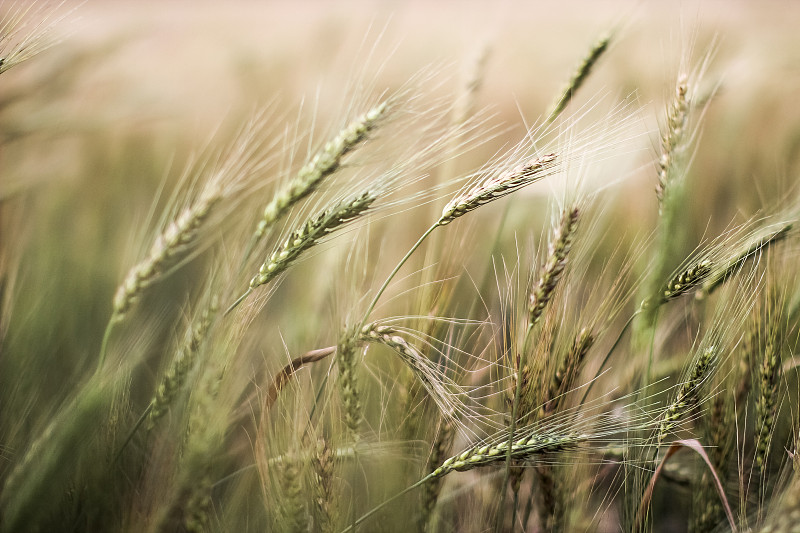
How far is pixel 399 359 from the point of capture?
66 centimetres

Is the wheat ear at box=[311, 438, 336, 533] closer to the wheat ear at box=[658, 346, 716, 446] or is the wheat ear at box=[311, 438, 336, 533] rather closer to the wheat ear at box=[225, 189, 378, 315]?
the wheat ear at box=[225, 189, 378, 315]

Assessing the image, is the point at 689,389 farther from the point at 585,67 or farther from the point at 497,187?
the point at 585,67

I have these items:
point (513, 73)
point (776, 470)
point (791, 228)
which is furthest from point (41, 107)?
point (776, 470)

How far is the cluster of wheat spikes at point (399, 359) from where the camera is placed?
21.8 inches

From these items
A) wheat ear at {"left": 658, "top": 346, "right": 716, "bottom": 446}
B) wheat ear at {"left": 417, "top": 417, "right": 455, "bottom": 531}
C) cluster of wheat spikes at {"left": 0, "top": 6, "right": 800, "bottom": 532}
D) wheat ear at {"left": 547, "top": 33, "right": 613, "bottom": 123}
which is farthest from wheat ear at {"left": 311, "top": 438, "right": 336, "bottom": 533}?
wheat ear at {"left": 547, "top": 33, "right": 613, "bottom": 123}

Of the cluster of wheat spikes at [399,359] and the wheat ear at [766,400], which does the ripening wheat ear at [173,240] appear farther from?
the wheat ear at [766,400]

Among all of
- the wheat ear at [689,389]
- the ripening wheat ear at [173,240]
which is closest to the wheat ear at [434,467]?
the wheat ear at [689,389]

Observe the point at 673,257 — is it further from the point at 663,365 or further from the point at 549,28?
the point at 549,28

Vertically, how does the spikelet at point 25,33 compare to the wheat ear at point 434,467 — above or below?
above

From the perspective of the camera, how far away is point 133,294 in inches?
22.5

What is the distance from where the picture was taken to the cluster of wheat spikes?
55cm

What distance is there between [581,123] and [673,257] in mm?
235

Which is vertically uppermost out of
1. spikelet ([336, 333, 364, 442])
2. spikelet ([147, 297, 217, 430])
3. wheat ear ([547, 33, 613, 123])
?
wheat ear ([547, 33, 613, 123])

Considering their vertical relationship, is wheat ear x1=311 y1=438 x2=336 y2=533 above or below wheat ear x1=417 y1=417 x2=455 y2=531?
above
